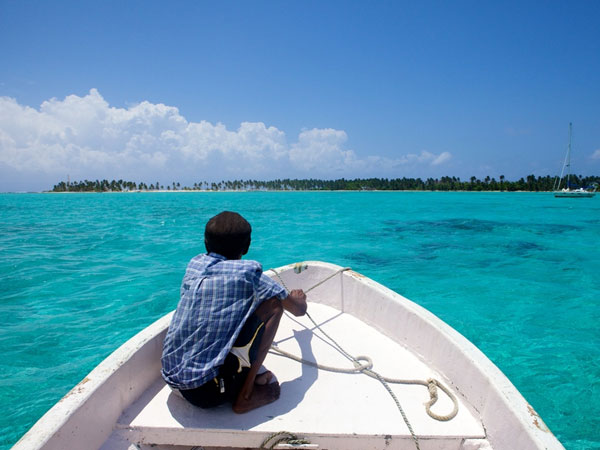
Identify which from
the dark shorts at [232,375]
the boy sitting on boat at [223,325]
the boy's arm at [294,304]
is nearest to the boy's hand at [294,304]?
the boy's arm at [294,304]

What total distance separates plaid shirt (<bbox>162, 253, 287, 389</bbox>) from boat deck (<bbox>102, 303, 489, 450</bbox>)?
32 cm

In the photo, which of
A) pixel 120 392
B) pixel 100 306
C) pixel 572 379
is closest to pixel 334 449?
pixel 120 392

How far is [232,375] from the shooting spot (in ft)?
6.36

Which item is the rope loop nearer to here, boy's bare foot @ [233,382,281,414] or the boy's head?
boy's bare foot @ [233,382,281,414]

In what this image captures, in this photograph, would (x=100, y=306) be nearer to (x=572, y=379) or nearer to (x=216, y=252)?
(x=216, y=252)

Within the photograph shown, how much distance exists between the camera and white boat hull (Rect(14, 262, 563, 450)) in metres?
1.74

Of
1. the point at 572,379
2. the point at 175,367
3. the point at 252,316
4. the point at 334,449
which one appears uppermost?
the point at 252,316

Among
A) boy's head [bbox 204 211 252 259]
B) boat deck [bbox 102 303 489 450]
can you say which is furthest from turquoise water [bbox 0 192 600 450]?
boy's head [bbox 204 211 252 259]

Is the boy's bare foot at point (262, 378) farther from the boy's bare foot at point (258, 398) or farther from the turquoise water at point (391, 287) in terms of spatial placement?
the turquoise water at point (391, 287)

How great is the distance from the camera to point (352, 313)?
3.69 meters

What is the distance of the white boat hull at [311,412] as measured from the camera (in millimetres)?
1735

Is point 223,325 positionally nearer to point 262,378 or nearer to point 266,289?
point 266,289

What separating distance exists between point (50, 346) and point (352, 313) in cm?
460

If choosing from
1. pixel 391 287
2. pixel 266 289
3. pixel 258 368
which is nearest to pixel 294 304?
pixel 266 289
